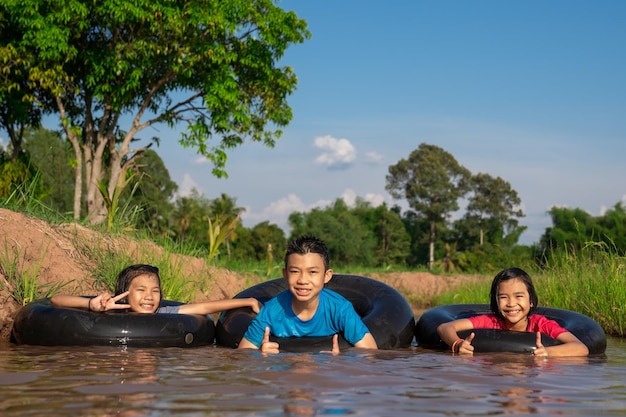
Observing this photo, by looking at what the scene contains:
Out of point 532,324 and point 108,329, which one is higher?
point 532,324

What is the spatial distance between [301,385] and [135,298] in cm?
328

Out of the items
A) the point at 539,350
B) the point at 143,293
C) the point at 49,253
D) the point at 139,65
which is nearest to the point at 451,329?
the point at 539,350

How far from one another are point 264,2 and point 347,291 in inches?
753

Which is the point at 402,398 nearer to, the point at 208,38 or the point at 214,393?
the point at 214,393

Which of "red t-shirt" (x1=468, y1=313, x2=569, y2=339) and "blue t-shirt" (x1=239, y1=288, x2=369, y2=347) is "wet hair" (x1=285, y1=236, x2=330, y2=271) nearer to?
"blue t-shirt" (x1=239, y1=288, x2=369, y2=347)

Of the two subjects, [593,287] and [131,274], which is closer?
[131,274]

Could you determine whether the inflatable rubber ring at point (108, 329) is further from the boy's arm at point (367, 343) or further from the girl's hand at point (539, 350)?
the girl's hand at point (539, 350)

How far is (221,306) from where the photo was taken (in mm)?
7395

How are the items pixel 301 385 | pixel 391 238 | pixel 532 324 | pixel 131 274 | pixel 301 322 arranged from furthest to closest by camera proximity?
pixel 391 238 < pixel 131 274 < pixel 532 324 < pixel 301 322 < pixel 301 385

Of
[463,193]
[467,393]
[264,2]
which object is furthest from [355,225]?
[467,393]

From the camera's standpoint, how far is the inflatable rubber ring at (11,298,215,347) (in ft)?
22.3

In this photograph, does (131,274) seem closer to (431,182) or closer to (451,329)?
(451,329)

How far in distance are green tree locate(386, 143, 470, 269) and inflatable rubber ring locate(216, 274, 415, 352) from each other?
5153 cm

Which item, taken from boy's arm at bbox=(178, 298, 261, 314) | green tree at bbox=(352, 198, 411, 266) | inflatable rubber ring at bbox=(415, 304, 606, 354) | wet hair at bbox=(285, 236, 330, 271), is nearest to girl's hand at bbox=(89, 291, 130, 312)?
boy's arm at bbox=(178, 298, 261, 314)
